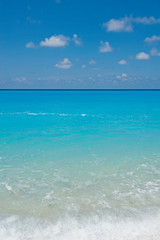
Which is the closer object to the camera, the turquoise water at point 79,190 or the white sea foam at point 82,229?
the white sea foam at point 82,229

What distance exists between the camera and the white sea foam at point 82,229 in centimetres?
618

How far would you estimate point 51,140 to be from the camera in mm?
17578

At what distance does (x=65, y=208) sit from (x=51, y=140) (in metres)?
10.3

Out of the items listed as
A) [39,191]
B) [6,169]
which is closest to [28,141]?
[6,169]

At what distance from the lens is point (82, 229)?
6500 millimetres

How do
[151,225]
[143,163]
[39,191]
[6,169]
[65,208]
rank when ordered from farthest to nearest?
[143,163], [6,169], [39,191], [65,208], [151,225]

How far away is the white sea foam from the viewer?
6.18 m

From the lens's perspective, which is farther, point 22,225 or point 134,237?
point 22,225

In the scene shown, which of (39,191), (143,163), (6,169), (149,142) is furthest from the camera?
(149,142)

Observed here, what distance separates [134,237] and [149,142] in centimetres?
1169

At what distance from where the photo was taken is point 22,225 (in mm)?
6688

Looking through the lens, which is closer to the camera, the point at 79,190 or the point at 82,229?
the point at 82,229

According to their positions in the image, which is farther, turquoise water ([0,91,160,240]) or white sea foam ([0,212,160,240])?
turquoise water ([0,91,160,240])

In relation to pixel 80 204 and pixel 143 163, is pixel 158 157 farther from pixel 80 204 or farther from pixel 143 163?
pixel 80 204
